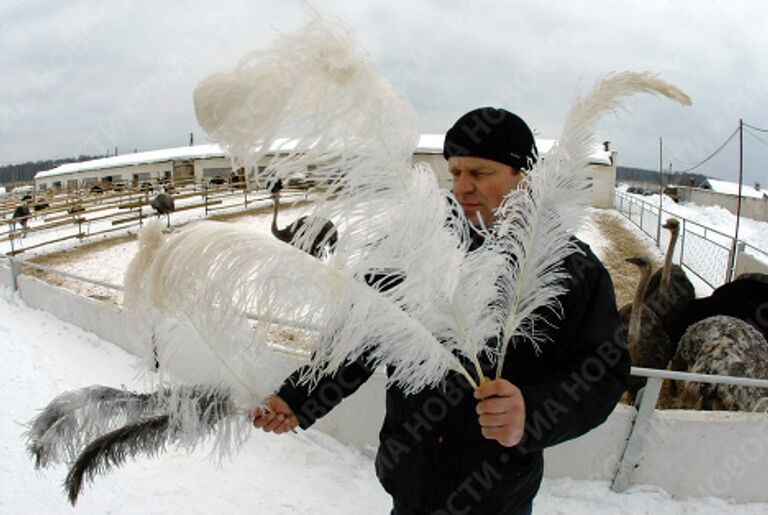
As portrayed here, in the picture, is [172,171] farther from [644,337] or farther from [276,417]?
[276,417]

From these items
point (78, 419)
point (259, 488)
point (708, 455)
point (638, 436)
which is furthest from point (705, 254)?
point (78, 419)

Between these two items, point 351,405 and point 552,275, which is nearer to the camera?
point 552,275

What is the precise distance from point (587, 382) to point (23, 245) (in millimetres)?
18690

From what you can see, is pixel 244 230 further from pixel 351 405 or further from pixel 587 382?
pixel 351 405

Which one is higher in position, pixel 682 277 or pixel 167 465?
pixel 682 277

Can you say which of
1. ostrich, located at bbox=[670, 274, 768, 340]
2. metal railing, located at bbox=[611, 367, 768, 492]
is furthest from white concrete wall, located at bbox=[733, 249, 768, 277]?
metal railing, located at bbox=[611, 367, 768, 492]

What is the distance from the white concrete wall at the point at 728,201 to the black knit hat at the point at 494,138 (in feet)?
84.5

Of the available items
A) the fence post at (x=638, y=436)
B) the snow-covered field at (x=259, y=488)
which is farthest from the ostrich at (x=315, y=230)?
the fence post at (x=638, y=436)

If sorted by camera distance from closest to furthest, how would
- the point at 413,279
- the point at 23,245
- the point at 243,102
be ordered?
the point at 243,102 < the point at 413,279 < the point at 23,245

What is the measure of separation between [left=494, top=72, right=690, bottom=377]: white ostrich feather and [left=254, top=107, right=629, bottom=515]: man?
11cm

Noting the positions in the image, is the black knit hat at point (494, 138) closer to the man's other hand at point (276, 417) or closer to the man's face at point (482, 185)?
the man's face at point (482, 185)

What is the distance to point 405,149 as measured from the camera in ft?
4.06

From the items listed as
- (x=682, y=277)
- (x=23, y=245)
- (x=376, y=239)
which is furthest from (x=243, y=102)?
(x=23, y=245)

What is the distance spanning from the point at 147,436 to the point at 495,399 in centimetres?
130
